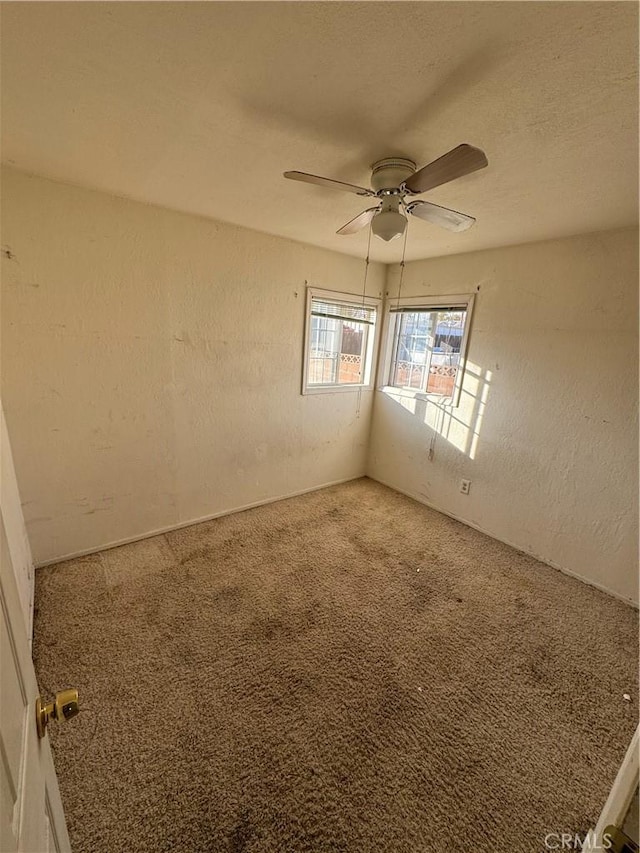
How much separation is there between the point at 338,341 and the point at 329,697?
2.87m

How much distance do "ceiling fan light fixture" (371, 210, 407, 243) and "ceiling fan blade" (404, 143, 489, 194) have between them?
132mm

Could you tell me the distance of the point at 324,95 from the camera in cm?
115

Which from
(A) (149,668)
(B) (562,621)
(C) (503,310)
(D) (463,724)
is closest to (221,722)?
(A) (149,668)

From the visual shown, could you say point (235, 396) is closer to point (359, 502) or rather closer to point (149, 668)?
point (359, 502)

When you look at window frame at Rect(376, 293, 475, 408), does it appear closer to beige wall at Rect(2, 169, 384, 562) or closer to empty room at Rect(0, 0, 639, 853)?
empty room at Rect(0, 0, 639, 853)

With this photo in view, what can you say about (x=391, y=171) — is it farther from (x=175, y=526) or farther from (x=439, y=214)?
(x=175, y=526)

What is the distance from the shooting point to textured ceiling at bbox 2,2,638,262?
88 cm

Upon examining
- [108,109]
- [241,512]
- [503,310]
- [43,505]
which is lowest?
[241,512]

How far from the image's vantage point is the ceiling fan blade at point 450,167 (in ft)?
Answer: 3.58

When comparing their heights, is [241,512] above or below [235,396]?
below

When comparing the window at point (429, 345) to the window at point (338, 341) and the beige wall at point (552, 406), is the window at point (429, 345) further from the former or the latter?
the window at point (338, 341)

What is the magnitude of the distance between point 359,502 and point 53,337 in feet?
8.92

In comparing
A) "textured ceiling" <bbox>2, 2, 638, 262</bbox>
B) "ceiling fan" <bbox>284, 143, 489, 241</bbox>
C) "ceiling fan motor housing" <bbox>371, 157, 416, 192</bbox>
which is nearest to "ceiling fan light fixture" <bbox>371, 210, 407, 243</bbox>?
"ceiling fan" <bbox>284, 143, 489, 241</bbox>

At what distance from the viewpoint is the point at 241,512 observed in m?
3.13
